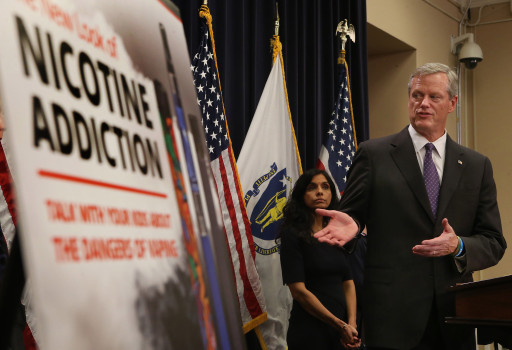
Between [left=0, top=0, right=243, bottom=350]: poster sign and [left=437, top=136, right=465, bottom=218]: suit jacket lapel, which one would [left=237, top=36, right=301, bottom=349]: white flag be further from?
[left=0, top=0, right=243, bottom=350]: poster sign

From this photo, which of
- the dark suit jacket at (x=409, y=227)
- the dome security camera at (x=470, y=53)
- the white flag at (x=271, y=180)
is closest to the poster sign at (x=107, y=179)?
the dark suit jacket at (x=409, y=227)

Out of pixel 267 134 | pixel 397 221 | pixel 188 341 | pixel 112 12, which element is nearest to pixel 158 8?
pixel 112 12

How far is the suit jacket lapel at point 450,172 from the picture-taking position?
7.98 feet

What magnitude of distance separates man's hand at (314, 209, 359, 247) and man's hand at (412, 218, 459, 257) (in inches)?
8.3

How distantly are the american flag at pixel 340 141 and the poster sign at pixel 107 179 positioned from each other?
373cm

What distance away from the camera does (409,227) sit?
7.97 ft

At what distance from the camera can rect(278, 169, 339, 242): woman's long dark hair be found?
150 inches

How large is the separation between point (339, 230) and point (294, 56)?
9.51 ft

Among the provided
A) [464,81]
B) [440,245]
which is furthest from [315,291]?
[464,81]

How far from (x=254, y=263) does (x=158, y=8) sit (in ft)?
9.33

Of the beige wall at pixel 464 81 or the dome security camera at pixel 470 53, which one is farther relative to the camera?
the dome security camera at pixel 470 53

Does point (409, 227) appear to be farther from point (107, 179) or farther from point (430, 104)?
point (107, 179)

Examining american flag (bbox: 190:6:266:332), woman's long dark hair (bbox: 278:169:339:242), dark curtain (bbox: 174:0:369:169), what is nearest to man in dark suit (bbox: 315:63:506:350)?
woman's long dark hair (bbox: 278:169:339:242)

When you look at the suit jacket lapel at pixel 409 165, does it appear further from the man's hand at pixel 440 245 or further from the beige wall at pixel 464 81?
the beige wall at pixel 464 81
